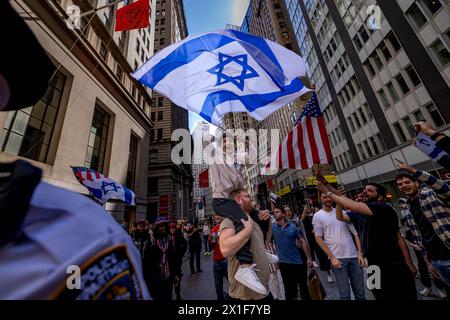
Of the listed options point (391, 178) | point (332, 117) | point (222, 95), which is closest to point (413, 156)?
point (391, 178)

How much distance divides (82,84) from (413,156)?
25.4m

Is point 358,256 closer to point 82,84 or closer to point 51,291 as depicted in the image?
point 51,291

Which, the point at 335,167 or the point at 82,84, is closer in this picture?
the point at 82,84

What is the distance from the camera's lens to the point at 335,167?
28.7m

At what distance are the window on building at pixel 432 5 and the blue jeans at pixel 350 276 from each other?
20.3 metres

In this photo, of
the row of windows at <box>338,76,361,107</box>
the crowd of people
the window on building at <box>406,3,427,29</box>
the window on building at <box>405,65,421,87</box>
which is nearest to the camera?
the crowd of people

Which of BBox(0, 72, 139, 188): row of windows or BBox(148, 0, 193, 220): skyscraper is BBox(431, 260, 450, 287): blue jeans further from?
BBox(148, 0, 193, 220): skyscraper

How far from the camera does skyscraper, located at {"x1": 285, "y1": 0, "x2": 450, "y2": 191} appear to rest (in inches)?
578

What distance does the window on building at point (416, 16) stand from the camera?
15.2 metres

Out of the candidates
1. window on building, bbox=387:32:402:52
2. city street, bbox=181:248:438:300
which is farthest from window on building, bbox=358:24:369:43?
city street, bbox=181:248:438:300

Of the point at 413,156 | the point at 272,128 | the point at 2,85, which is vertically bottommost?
the point at 2,85

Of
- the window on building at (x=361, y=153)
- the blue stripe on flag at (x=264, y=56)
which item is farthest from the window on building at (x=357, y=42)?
the blue stripe on flag at (x=264, y=56)

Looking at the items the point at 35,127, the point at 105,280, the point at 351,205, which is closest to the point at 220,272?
the point at 351,205

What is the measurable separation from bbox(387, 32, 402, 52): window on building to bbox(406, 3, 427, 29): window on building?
172cm
